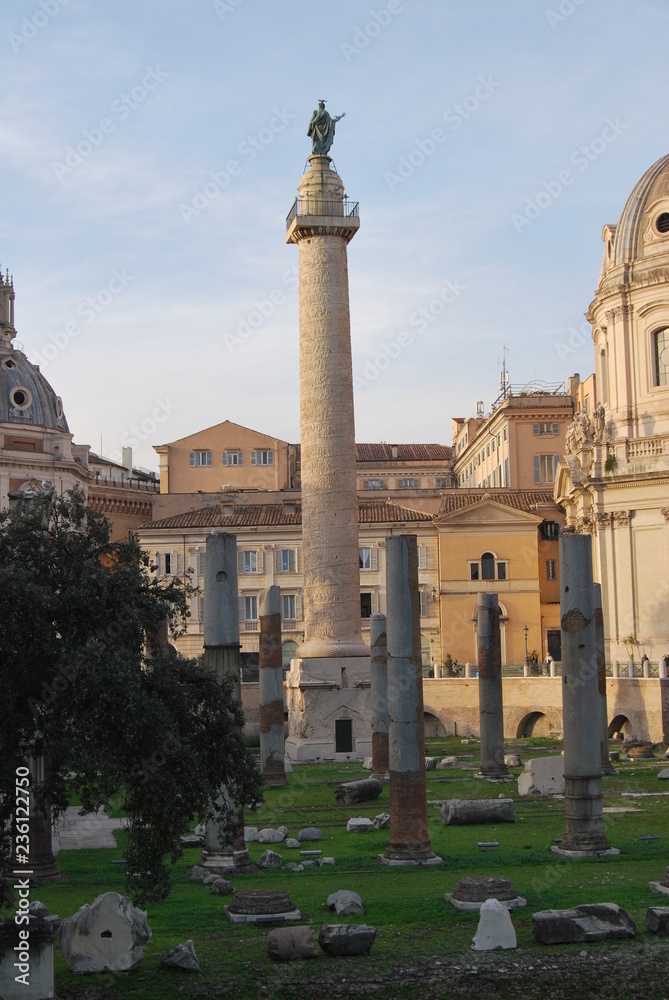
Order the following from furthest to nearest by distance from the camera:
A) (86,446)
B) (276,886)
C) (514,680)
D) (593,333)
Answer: (86,446), (593,333), (514,680), (276,886)

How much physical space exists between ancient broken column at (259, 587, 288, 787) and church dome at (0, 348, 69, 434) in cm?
3850

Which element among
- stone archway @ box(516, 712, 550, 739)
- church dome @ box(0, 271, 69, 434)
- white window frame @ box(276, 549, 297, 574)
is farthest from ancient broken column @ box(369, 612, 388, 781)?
church dome @ box(0, 271, 69, 434)

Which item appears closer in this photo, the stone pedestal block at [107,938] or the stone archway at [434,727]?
the stone pedestal block at [107,938]

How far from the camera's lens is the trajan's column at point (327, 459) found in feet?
117

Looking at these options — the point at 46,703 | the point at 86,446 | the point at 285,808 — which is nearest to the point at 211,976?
the point at 46,703

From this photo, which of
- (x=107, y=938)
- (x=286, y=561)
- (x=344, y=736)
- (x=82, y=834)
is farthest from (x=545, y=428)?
(x=107, y=938)

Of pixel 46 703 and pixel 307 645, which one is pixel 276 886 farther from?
pixel 307 645

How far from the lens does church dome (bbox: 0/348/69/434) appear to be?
6862 centimetres

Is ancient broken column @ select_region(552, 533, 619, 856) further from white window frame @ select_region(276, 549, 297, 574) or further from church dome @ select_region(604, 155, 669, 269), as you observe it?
white window frame @ select_region(276, 549, 297, 574)

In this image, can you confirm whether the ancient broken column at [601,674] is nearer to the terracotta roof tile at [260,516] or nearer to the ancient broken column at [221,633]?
the ancient broken column at [221,633]

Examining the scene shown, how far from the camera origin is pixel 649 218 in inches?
1868

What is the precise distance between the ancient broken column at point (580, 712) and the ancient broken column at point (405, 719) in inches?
85.5

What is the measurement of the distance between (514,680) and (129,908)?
31.7m

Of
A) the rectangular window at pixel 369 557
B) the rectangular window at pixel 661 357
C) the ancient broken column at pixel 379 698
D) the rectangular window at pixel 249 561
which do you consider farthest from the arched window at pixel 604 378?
the ancient broken column at pixel 379 698
